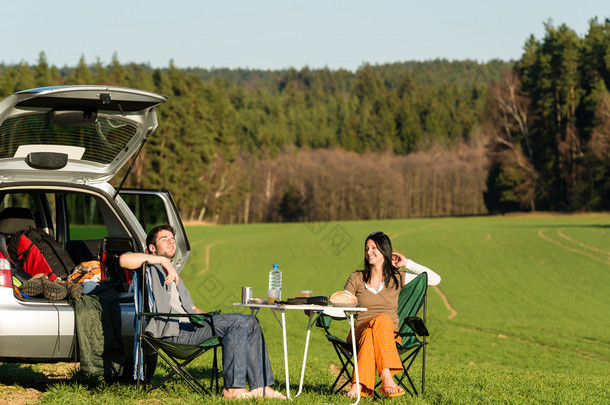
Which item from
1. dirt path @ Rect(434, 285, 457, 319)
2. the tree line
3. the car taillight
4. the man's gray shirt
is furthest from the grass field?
the tree line

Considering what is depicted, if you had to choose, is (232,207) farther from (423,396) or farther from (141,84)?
(423,396)

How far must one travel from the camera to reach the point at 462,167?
279 feet

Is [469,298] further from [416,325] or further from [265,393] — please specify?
[265,393]

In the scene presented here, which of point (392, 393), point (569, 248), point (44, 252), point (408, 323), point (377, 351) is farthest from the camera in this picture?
point (569, 248)

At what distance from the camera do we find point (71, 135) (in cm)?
546

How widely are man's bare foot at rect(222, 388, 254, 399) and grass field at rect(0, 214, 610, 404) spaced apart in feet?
0.32

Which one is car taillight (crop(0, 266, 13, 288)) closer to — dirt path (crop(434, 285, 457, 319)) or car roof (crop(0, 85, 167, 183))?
car roof (crop(0, 85, 167, 183))

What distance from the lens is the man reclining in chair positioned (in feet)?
16.0

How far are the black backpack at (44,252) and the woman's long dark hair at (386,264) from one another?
2.32m

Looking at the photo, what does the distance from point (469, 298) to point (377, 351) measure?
62.3 ft

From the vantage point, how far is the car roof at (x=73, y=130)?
4.88 metres

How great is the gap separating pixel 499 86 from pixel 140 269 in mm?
63947

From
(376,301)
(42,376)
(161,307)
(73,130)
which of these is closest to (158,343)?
(161,307)

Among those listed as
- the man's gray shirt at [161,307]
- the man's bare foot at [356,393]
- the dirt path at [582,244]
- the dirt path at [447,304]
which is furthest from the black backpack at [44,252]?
the dirt path at [582,244]
